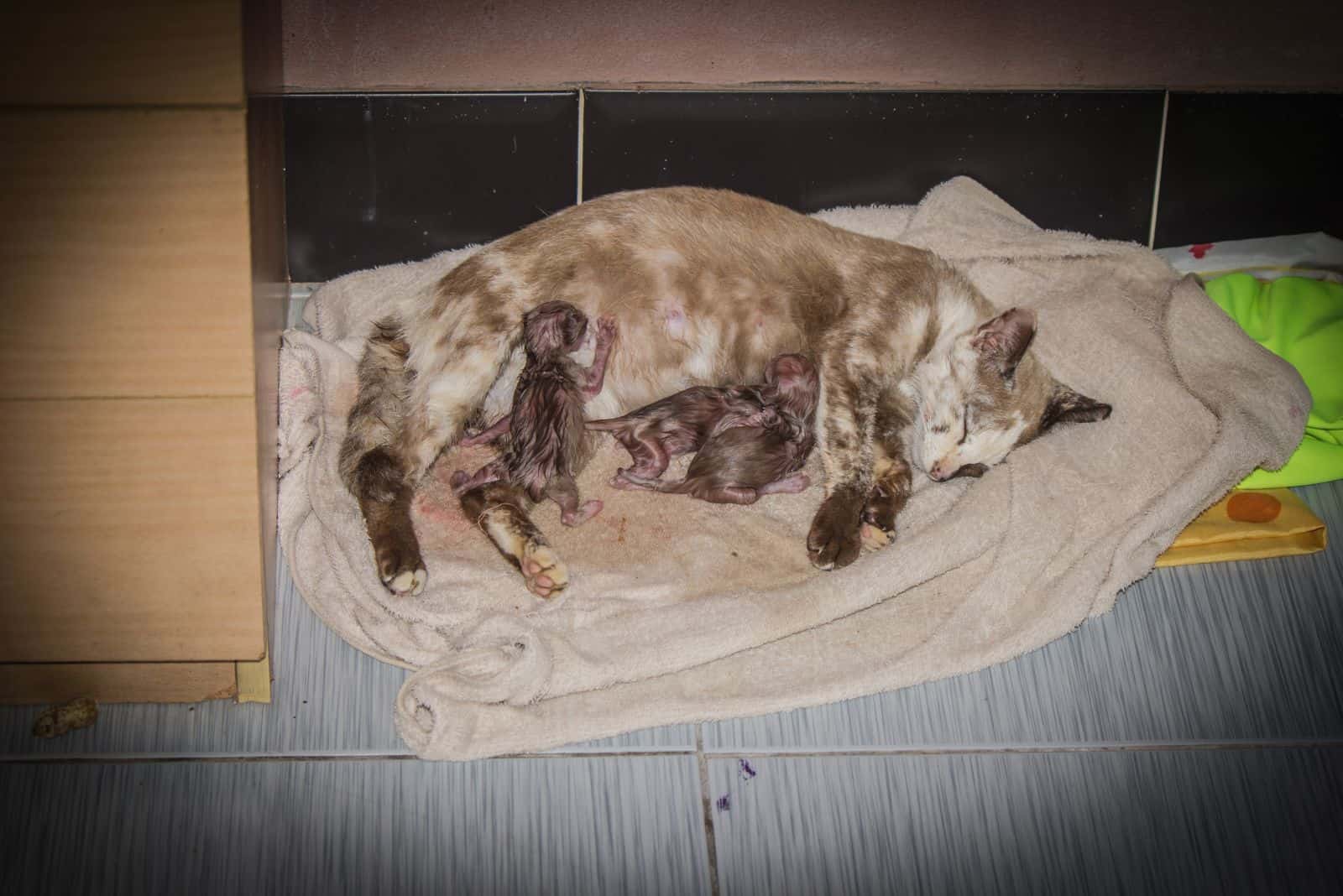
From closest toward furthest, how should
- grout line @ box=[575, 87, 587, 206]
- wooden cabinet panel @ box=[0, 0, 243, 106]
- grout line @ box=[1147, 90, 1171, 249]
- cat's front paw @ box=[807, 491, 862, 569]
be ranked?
wooden cabinet panel @ box=[0, 0, 243, 106], cat's front paw @ box=[807, 491, 862, 569], grout line @ box=[575, 87, 587, 206], grout line @ box=[1147, 90, 1171, 249]

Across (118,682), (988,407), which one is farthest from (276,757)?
(988,407)

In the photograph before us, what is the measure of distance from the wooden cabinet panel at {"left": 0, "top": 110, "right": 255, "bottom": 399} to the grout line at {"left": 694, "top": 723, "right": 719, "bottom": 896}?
125 cm

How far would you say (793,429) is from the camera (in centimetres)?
283

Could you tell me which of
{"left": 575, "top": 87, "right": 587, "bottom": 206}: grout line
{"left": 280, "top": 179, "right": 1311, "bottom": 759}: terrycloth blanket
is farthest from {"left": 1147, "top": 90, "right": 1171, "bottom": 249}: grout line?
Result: {"left": 575, "top": 87, "right": 587, "bottom": 206}: grout line

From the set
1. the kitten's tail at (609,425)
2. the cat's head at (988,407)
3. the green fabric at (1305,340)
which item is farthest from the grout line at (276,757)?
the green fabric at (1305,340)

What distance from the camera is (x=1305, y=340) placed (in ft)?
10.3

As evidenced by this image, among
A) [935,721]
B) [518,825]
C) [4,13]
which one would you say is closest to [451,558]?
[518,825]

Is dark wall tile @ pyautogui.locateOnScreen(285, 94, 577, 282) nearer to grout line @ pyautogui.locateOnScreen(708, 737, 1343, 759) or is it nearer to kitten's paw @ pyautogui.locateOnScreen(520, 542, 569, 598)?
kitten's paw @ pyautogui.locateOnScreen(520, 542, 569, 598)

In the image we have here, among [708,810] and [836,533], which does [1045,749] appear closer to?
[836,533]

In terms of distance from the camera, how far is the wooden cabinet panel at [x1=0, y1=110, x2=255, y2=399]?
2.10 meters

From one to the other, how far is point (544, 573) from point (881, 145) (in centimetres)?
167

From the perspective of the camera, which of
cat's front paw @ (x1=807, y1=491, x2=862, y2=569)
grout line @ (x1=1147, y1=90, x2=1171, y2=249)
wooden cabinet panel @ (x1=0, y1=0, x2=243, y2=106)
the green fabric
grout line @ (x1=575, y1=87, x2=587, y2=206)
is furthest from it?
grout line @ (x1=1147, y1=90, x2=1171, y2=249)

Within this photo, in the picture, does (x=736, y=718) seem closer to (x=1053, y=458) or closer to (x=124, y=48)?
(x=1053, y=458)

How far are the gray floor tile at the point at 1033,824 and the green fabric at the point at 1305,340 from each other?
2.76 feet
